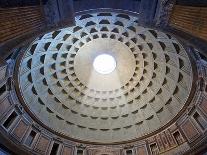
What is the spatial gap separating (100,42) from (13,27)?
12.8 meters

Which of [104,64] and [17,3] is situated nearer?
[17,3]

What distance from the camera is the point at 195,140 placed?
1870cm

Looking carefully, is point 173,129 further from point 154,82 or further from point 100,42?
point 100,42

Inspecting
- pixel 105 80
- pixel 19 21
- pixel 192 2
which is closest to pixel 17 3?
pixel 19 21

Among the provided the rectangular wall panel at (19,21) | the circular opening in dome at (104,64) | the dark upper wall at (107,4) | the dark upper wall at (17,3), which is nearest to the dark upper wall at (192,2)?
the dark upper wall at (107,4)

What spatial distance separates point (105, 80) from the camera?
86.0ft

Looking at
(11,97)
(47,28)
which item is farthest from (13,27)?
(11,97)

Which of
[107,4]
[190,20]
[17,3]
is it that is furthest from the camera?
[107,4]

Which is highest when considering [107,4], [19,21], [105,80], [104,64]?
[19,21]

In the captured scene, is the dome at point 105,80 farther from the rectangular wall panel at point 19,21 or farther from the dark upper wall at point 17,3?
the dark upper wall at point 17,3

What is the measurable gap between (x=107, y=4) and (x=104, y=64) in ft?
39.7

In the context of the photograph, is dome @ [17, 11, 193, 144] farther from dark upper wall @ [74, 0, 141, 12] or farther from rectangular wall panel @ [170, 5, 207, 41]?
rectangular wall panel @ [170, 5, 207, 41]

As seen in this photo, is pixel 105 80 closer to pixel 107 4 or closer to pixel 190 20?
pixel 107 4

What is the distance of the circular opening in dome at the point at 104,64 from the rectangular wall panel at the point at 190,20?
13.4 m
